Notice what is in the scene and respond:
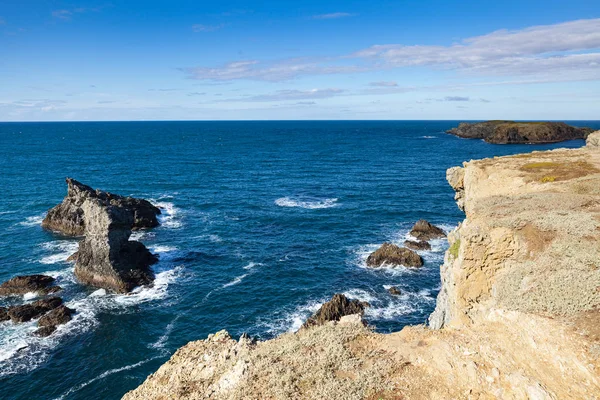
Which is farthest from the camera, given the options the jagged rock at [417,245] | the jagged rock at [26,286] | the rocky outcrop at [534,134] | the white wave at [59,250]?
the rocky outcrop at [534,134]

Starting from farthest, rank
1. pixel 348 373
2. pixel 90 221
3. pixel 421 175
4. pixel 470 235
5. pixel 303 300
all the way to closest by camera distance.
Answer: pixel 421 175, pixel 90 221, pixel 303 300, pixel 470 235, pixel 348 373

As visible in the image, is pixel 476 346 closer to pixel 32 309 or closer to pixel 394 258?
pixel 394 258

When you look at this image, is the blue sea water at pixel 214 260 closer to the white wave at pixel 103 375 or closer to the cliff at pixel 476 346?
the white wave at pixel 103 375

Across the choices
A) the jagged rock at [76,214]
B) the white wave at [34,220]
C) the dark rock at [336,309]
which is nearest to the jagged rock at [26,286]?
the jagged rock at [76,214]

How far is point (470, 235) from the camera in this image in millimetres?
25453

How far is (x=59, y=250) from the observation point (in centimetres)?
6000

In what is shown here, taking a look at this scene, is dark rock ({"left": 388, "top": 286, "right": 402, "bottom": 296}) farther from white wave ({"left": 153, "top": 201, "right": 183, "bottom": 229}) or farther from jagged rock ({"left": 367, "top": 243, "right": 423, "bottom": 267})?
white wave ({"left": 153, "top": 201, "right": 183, "bottom": 229})

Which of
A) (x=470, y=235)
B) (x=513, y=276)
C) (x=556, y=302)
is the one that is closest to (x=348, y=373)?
(x=556, y=302)

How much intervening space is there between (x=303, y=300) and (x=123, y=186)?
7355 centimetres

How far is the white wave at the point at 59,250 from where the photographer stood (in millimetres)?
56219

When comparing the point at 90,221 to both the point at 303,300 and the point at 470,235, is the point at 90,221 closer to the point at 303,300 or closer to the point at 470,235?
the point at 303,300

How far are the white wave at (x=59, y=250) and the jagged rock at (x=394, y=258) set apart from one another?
147 ft

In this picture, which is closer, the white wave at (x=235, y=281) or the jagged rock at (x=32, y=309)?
the jagged rock at (x=32, y=309)

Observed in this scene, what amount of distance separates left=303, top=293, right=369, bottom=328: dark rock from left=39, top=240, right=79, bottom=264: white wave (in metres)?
39.4
